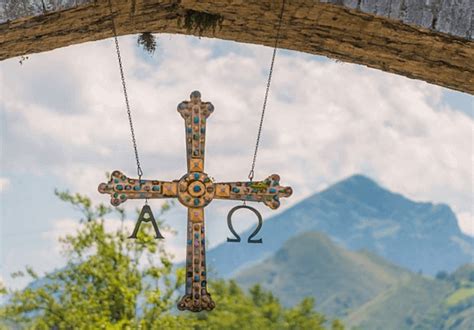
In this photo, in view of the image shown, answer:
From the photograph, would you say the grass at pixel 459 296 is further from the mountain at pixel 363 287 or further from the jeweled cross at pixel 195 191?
→ the jeweled cross at pixel 195 191

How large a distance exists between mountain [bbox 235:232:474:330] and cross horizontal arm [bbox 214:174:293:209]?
64997mm

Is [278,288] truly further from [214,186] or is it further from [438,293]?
[214,186]

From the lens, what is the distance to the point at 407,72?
7.20 meters

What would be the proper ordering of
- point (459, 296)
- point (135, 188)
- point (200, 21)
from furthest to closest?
point (459, 296), point (200, 21), point (135, 188)

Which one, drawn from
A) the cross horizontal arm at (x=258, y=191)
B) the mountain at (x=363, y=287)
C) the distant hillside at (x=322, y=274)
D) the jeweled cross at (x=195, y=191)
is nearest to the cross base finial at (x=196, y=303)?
the jeweled cross at (x=195, y=191)

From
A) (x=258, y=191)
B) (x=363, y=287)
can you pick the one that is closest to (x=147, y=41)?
(x=258, y=191)

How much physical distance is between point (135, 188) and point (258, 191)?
0.69 meters

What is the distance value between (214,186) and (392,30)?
4.30 feet

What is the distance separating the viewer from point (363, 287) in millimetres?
114250

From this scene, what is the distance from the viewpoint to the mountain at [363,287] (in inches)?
3322

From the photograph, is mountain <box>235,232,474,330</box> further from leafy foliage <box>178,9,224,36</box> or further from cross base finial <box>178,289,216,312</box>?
cross base finial <box>178,289,216,312</box>

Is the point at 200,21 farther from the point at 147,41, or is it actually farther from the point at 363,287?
the point at 363,287

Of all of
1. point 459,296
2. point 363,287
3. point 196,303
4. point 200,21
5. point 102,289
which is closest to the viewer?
point 196,303

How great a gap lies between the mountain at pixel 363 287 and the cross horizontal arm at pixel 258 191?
65.0 m
